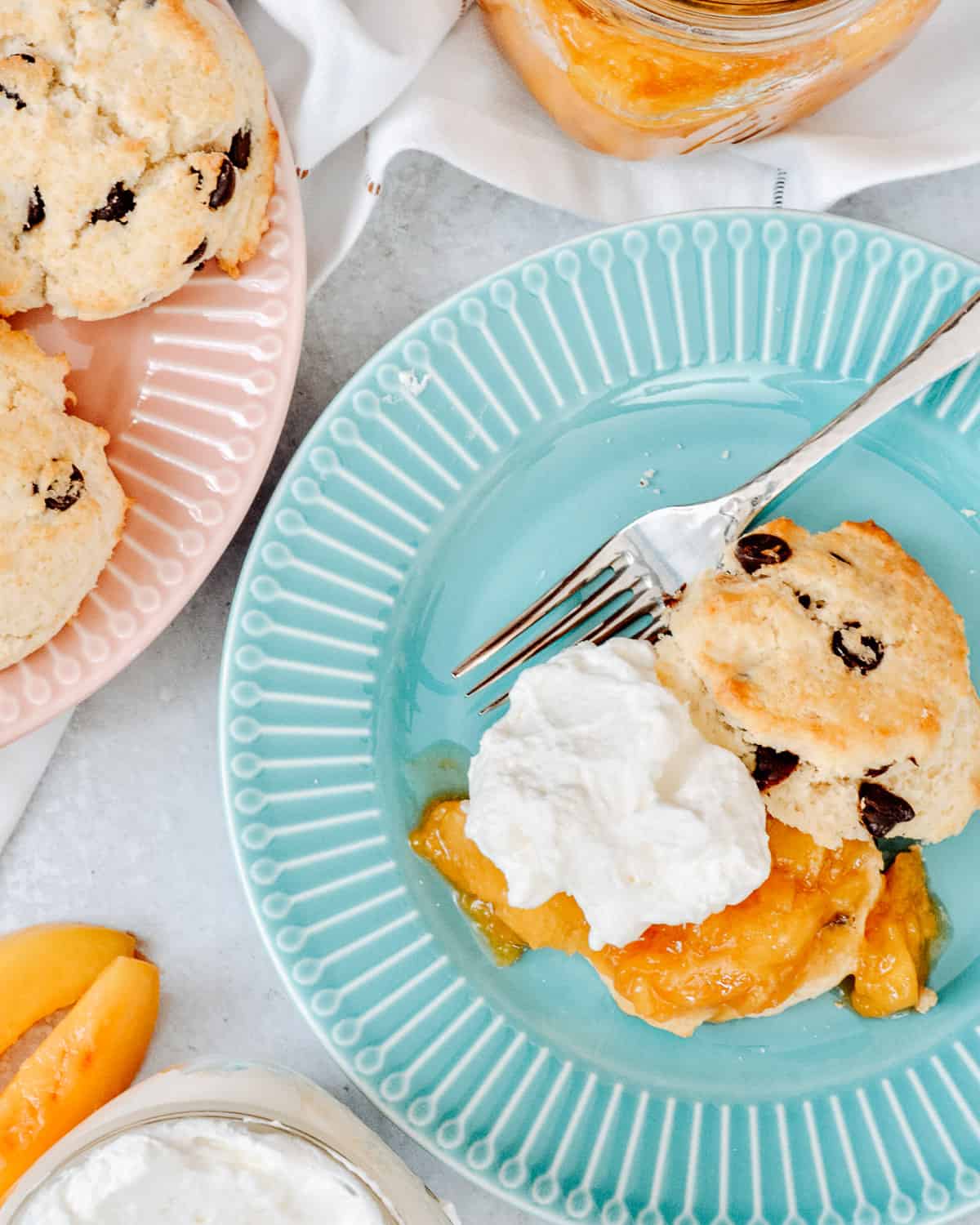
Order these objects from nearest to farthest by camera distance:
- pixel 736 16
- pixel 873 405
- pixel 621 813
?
pixel 736 16, pixel 621 813, pixel 873 405

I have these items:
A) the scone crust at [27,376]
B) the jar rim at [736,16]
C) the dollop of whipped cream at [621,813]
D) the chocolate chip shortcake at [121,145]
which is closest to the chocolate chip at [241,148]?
the chocolate chip shortcake at [121,145]

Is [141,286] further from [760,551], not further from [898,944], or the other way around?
[898,944]

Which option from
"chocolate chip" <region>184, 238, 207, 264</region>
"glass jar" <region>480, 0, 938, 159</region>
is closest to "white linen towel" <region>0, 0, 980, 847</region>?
"glass jar" <region>480, 0, 938, 159</region>

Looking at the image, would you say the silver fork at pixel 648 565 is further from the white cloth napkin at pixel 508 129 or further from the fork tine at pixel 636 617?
the white cloth napkin at pixel 508 129

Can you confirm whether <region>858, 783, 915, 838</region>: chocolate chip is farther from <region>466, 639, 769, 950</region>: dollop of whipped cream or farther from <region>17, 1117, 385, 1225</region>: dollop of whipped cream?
<region>17, 1117, 385, 1225</region>: dollop of whipped cream

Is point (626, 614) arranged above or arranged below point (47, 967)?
above

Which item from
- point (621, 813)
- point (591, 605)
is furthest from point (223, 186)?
point (621, 813)

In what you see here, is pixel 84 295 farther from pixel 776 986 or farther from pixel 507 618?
pixel 776 986

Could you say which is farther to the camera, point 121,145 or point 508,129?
point 508,129

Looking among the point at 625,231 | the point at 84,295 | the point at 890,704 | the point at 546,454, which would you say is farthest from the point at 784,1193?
the point at 84,295
